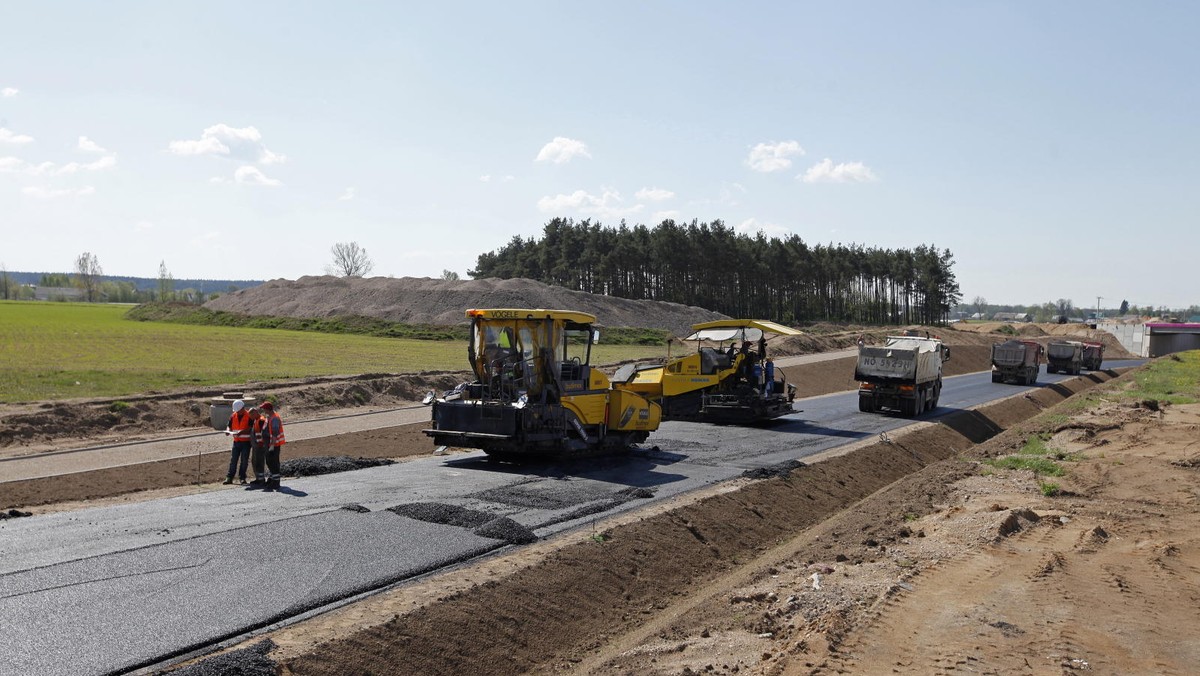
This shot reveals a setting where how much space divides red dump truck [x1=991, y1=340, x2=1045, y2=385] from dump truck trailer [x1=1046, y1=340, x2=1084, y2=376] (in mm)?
10699

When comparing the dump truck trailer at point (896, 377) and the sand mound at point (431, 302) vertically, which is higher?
the sand mound at point (431, 302)

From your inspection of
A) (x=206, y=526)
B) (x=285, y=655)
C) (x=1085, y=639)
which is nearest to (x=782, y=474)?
(x=1085, y=639)

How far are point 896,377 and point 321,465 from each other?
65.9 feet

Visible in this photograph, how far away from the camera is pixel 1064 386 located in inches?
1871

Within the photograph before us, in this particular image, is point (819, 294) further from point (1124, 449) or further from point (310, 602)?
point (310, 602)

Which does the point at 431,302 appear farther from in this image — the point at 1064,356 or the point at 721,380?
the point at 721,380

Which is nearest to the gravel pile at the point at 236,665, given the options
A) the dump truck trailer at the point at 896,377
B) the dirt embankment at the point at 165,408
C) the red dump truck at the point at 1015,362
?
the dirt embankment at the point at 165,408

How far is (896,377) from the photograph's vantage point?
30078 mm

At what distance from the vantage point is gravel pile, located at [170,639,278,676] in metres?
7.17

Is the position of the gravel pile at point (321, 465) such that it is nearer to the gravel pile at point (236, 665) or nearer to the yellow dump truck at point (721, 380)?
the gravel pile at point (236, 665)

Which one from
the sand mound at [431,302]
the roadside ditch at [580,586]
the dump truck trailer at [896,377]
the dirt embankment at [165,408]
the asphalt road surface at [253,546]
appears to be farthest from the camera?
the sand mound at [431,302]

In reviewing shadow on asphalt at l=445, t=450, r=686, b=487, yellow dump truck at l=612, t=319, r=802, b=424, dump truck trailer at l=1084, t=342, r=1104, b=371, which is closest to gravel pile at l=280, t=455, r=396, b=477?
shadow on asphalt at l=445, t=450, r=686, b=487

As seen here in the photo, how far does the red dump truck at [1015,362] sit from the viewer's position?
4665 cm

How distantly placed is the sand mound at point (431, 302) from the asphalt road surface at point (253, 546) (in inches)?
2228
